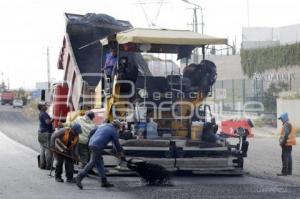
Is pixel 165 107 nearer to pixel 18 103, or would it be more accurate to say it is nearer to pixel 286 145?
pixel 286 145

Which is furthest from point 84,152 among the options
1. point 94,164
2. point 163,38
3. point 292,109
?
point 292,109

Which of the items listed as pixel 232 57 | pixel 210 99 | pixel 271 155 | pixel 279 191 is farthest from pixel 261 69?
pixel 279 191

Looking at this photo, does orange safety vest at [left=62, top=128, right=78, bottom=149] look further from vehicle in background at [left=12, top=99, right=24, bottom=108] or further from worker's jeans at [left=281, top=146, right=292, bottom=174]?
vehicle in background at [left=12, top=99, right=24, bottom=108]

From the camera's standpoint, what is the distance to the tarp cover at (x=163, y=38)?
13.8m

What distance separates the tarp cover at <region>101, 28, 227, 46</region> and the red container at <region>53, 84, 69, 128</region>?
11.0 feet

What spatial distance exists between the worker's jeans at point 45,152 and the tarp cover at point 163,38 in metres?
2.50

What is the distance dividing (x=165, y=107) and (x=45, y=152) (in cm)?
296

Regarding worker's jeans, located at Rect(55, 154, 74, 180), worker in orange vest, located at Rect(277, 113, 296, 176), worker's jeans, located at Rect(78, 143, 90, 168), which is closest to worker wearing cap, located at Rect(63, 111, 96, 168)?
worker's jeans, located at Rect(78, 143, 90, 168)

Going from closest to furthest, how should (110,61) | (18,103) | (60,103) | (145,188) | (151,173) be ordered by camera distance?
(145,188)
(151,173)
(110,61)
(60,103)
(18,103)

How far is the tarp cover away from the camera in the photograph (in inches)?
542

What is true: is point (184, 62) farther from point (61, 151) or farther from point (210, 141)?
point (61, 151)

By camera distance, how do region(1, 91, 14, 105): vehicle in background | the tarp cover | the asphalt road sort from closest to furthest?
the asphalt road
the tarp cover
region(1, 91, 14, 105): vehicle in background

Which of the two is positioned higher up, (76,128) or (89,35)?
(89,35)

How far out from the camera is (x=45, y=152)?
49.5 ft
